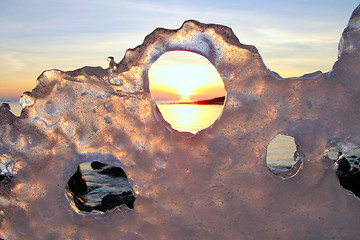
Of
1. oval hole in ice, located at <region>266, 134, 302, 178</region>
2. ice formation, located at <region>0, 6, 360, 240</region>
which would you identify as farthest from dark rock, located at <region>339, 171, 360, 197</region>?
ice formation, located at <region>0, 6, 360, 240</region>

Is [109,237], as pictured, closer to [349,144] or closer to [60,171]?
[60,171]

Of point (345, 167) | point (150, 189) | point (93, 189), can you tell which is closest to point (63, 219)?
point (150, 189)

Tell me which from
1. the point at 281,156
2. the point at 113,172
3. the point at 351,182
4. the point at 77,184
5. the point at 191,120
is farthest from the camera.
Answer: the point at 191,120

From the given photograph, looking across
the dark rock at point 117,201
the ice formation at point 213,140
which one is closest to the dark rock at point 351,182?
the dark rock at point 117,201

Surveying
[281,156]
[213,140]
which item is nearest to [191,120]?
[281,156]

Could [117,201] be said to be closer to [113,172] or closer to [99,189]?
[99,189]

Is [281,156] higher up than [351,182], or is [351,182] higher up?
[351,182]

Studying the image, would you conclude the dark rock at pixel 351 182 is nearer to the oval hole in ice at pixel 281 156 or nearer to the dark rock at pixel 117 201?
the oval hole in ice at pixel 281 156
